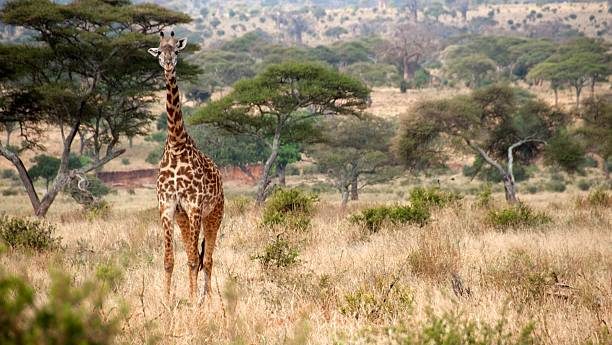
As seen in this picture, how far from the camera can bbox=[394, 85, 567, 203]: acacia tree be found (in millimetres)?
23859

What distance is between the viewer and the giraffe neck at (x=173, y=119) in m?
6.52

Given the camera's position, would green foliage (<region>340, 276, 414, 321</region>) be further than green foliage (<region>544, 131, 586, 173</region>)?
No

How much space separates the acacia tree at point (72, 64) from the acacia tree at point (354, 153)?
1506 centimetres

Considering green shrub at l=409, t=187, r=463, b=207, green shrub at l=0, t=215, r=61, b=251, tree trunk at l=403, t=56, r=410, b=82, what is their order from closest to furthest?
green shrub at l=0, t=215, r=61, b=251
green shrub at l=409, t=187, r=463, b=207
tree trunk at l=403, t=56, r=410, b=82

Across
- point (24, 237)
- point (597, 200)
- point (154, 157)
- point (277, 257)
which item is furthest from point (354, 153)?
point (277, 257)

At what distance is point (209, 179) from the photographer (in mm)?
6586

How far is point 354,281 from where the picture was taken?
6.50 metres

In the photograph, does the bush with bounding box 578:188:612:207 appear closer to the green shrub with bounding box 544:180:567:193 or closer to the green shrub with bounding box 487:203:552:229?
the green shrub with bounding box 487:203:552:229

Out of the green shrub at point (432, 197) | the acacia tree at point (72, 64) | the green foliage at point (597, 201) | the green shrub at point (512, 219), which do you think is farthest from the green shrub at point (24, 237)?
the green foliage at point (597, 201)

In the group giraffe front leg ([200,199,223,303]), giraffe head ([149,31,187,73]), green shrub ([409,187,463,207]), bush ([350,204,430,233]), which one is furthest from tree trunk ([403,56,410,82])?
giraffe head ([149,31,187,73])

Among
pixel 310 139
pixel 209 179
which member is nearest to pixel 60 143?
pixel 310 139

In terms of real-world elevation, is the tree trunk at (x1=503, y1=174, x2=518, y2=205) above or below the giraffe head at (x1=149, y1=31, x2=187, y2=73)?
below

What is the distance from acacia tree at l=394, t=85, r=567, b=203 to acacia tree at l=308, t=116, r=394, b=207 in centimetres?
780

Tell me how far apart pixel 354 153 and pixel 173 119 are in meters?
27.7
